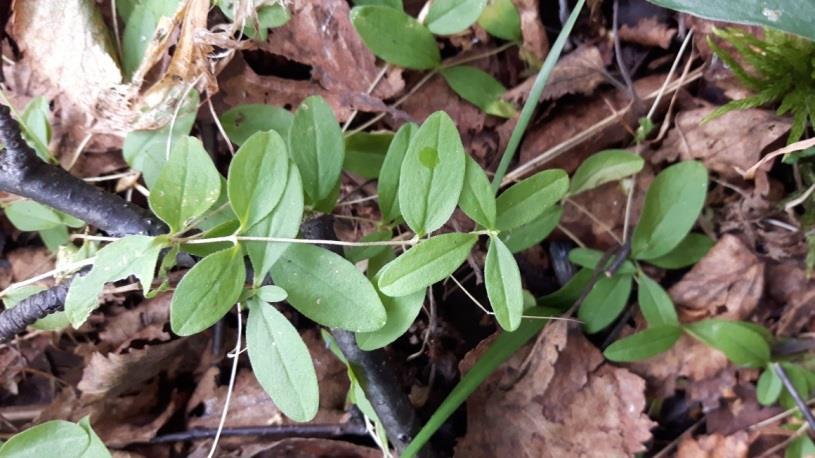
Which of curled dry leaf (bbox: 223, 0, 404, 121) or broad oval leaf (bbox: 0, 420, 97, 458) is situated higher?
curled dry leaf (bbox: 223, 0, 404, 121)

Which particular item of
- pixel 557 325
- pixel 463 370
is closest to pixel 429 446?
pixel 463 370

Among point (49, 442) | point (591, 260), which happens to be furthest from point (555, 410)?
point (49, 442)

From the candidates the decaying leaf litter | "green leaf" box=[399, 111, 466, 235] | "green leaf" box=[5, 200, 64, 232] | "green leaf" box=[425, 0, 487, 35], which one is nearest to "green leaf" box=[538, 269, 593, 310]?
the decaying leaf litter

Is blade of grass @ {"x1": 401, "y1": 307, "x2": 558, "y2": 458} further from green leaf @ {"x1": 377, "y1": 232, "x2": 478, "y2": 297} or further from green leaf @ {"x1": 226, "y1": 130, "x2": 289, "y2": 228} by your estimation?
green leaf @ {"x1": 226, "y1": 130, "x2": 289, "y2": 228}

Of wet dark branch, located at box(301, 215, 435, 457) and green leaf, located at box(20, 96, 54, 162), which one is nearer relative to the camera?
wet dark branch, located at box(301, 215, 435, 457)

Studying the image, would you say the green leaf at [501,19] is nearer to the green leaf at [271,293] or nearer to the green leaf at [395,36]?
the green leaf at [395,36]

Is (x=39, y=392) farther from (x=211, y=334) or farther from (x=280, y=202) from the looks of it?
(x=280, y=202)
